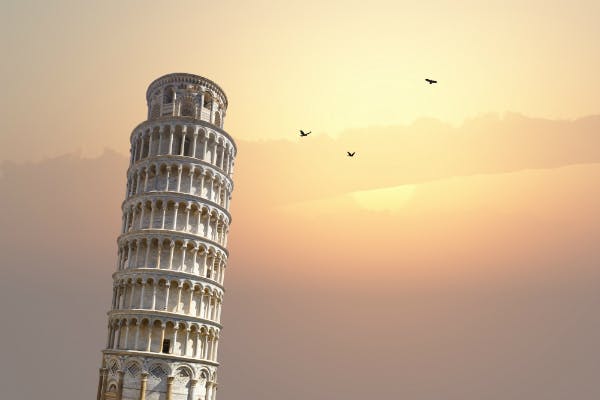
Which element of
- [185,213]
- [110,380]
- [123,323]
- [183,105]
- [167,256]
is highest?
Result: [183,105]

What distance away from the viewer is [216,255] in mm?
54312

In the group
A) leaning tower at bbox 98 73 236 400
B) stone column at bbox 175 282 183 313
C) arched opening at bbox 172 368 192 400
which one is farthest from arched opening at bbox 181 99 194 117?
arched opening at bbox 172 368 192 400

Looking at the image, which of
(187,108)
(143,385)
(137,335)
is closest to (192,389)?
(143,385)

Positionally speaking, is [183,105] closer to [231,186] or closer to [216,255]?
[231,186]

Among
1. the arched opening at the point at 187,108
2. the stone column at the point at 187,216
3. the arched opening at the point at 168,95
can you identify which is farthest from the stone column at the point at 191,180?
the arched opening at the point at 168,95

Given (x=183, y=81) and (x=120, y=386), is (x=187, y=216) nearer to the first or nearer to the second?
(x=183, y=81)

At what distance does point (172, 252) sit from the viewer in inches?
2012

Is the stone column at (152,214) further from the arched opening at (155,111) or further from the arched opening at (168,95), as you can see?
the arched opening at (168,95)

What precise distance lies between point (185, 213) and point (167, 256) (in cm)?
447

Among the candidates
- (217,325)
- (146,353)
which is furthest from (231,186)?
(146,353)

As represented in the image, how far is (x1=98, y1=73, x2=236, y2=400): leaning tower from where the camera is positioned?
49.0 meters

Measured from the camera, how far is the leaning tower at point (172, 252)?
161 ft

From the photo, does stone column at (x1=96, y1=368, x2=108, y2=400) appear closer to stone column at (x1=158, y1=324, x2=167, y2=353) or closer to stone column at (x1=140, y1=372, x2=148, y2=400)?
stone column at (x1=140, y1=372, x2=148, y2=400)

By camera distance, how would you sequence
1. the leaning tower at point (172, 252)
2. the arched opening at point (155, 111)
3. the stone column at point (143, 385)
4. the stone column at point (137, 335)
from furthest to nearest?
1. the arched opening at point (155, 111)
2. the stone column at point (137, 335)
3. the leaning tower at point (172, 252)
4. the stone column at point (143, 385)
